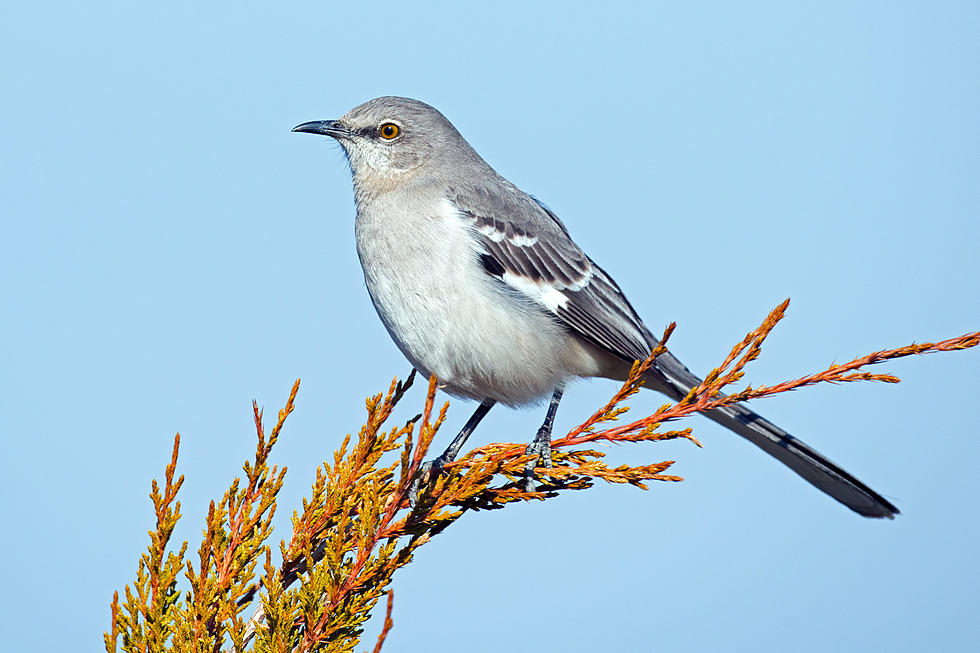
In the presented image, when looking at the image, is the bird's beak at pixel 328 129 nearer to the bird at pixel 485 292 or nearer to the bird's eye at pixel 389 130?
the bird at pixel 485 292

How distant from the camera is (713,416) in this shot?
15.7ft

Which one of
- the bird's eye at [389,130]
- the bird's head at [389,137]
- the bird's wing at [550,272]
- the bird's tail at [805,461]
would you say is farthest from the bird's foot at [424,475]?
the bird's eye at [389,130]

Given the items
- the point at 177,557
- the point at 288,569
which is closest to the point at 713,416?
the point at 288,569

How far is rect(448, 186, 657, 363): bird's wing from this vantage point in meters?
4.91

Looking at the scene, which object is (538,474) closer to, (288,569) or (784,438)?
(288,569)

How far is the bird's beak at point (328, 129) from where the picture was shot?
5.69 metres

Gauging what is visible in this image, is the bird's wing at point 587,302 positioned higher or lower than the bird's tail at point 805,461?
higher

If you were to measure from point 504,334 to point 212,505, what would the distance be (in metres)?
1.81

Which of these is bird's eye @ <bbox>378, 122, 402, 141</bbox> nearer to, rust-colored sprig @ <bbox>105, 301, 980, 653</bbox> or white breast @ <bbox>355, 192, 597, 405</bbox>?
white breast @ <bbox>355, 192, 597, 405</bbox>

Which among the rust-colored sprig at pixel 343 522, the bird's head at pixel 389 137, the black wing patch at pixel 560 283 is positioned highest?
the bird's head at pixel 389 137

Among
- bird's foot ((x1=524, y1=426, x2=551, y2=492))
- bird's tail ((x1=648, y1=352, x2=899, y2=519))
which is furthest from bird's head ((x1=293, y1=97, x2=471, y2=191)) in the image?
bird's foot ((x1=524, y1=426, x2=551, y2=492))

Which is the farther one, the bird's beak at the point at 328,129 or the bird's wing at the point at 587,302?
the bird's beak at the point at 328,129

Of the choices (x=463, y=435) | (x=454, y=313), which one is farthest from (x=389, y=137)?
(x=463, y=435)

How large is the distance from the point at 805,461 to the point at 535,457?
5.50 ft
